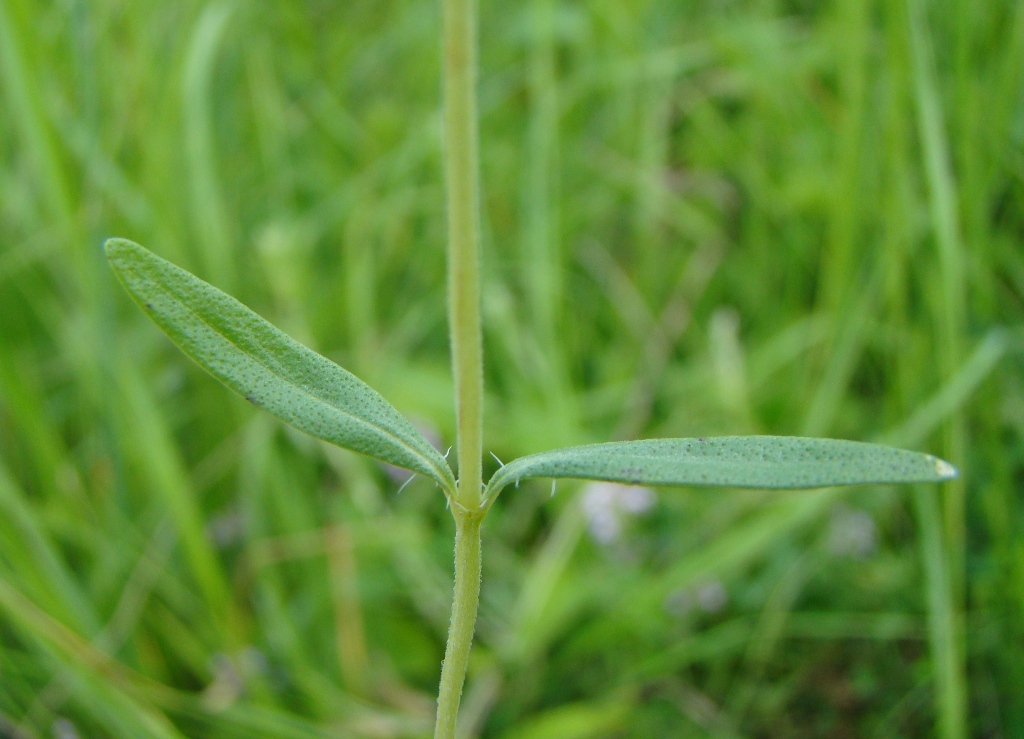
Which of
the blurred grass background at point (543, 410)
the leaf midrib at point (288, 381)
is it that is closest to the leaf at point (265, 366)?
the leaf midrib at point (288, 381)

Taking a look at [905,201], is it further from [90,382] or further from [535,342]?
[90,382]

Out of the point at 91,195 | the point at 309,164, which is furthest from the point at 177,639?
the point at 309,164

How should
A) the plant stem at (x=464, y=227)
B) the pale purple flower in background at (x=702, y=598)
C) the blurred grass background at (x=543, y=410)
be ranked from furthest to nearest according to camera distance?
the pale purple flower in background at (x=702, y=598) → the blurred grass background at (x=543, y=410) → the plant stem at (x=464, y=227)

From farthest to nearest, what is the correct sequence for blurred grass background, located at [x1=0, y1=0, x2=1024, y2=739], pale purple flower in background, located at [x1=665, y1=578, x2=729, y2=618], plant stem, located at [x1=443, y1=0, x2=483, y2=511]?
pale purple flower in background, located at [x1=665, y1=578, x2=729, y2=618], blurred grass background, located at [x1=0, y1=0, x2=1024, y2=739], plant stem, located at [x1=443, y1=0, x2=483, y2=511]

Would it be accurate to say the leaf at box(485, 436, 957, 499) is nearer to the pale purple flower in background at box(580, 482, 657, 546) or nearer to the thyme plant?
the thyme plant

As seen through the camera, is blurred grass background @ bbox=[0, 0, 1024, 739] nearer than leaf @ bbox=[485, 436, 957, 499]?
No

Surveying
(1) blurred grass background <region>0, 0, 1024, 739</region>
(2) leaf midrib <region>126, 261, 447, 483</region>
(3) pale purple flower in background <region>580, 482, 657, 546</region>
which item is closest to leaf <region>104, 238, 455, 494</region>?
(2) leaf midrib <region>126, 261, 447, 483</region>

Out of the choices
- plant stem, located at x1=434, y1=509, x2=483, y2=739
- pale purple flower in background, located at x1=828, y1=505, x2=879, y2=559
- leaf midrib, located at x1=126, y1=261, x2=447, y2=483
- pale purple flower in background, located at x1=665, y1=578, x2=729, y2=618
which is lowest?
pale purple flower in background, located at x1=665, y1=578, x2=729, y2=618

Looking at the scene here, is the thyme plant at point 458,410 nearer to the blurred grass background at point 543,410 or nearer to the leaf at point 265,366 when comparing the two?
the leaf at point 265,366
